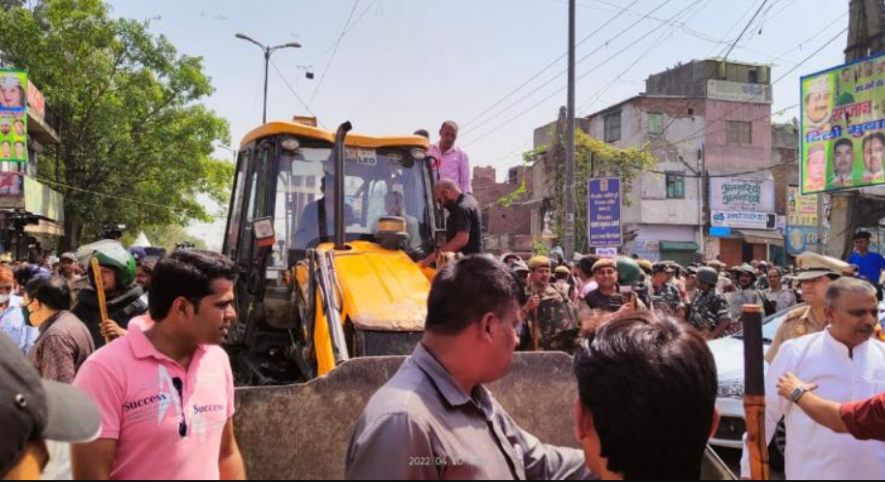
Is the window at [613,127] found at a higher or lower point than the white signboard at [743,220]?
higher

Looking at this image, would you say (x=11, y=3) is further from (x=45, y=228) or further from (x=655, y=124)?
(x=655, y=124)

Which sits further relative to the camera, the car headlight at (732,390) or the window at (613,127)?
the window at (613,127)

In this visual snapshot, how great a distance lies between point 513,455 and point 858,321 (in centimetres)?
261

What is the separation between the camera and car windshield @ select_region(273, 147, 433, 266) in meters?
5.62

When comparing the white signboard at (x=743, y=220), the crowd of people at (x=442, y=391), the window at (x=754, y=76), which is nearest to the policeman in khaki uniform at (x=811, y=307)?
the crowd of people at (x=442, y=391)

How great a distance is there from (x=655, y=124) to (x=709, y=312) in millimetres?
26899

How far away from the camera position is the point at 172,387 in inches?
93.0

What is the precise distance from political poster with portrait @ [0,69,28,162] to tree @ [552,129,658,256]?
18.9 metres

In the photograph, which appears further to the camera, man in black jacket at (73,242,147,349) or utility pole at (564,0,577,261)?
utility pole at (564,0,577,261)

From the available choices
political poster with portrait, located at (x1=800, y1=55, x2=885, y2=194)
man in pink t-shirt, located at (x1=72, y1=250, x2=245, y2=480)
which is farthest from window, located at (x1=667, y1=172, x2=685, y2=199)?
man in pink t-shirt, located at (x1=72, y1=250, x2=245, y2=480)

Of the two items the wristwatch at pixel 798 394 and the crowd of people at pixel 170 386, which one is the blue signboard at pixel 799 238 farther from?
the crowd of people at pixel 170 386

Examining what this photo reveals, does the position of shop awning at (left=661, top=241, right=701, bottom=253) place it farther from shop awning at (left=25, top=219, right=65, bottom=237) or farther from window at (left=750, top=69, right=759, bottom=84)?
shop awning at (left=25, top=219, right=65, bottom=237)

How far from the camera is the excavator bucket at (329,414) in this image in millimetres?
3070

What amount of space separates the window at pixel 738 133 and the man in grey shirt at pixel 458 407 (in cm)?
3523
